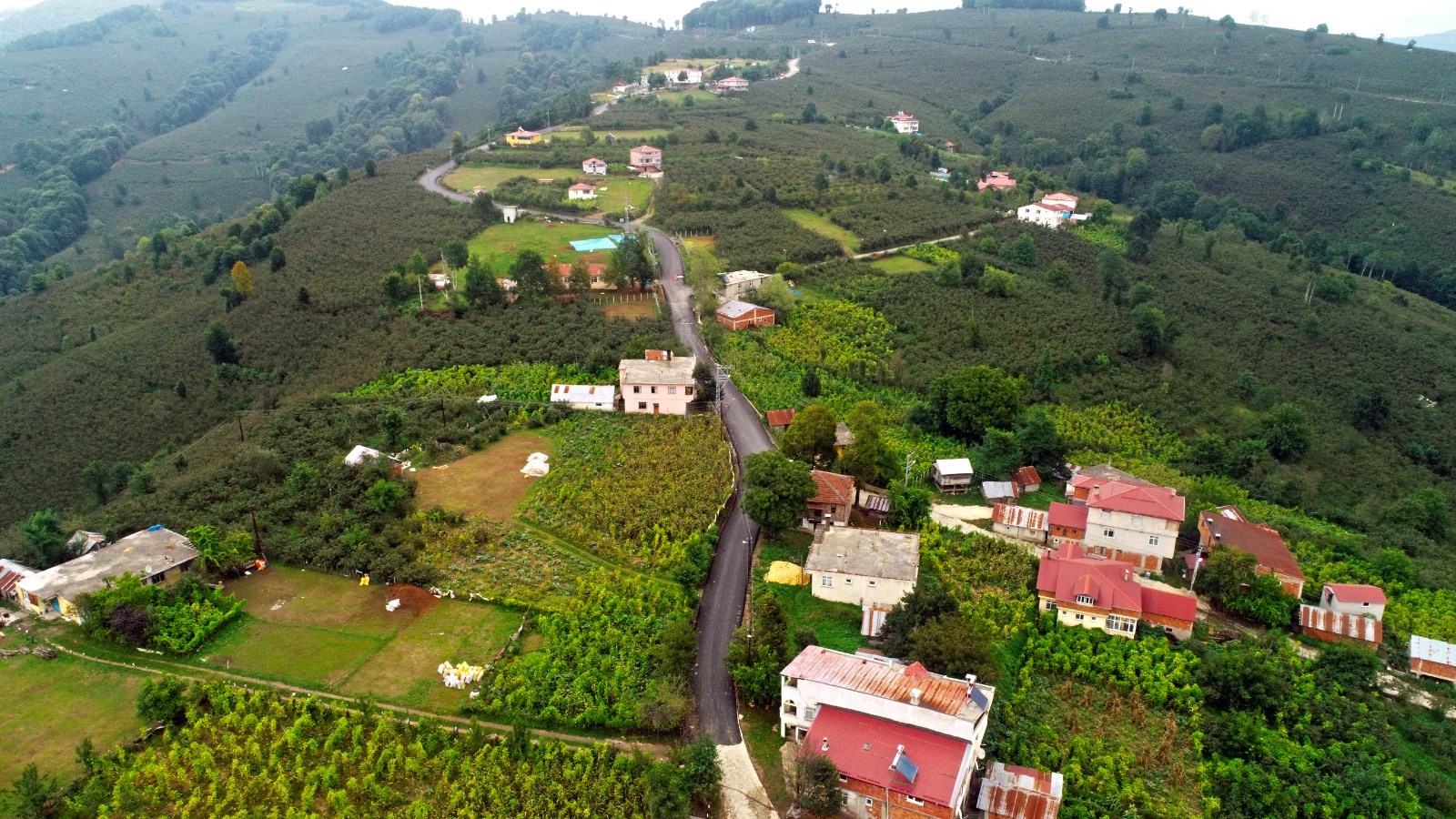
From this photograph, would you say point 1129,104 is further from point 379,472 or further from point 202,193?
point 202,193

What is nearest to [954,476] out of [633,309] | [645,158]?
[633,309]

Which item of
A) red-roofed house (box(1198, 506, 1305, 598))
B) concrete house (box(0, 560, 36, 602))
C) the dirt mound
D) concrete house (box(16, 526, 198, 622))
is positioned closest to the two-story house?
red-roofed house (box(1198, 506, 1305, 598))

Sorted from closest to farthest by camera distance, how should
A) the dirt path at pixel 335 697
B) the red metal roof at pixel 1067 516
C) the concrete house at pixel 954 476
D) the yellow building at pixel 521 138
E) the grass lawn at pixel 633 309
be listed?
the dirt path at pixel 335 697
the red metal roof at pixel 1067 516
the concrete house at pixel 954 476
the grass lawn at pixel 633 309
the yellow building at pixel 521 138

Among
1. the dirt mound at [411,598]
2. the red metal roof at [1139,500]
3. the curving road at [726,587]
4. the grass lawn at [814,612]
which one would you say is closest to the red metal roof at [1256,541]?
the red metal roof at [1139,500]

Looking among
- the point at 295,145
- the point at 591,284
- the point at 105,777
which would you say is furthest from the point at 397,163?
the point at 105,777

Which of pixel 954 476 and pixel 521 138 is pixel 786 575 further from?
pixel 521 138

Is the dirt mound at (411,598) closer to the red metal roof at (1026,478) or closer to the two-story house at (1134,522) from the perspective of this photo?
the two-story house at (1134,522)

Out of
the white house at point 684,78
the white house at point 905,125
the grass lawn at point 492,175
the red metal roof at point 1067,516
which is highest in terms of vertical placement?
the white house at point 684,78
